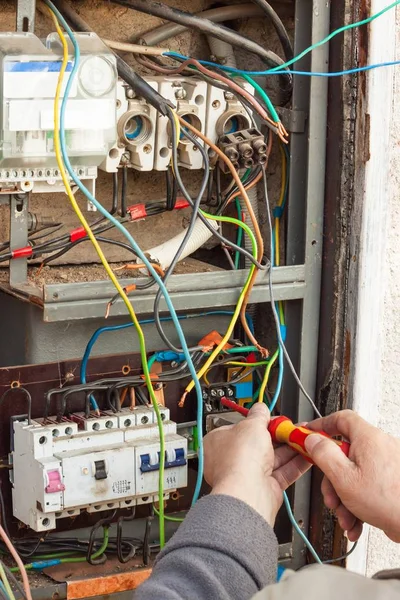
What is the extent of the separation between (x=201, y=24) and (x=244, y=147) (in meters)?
0.24

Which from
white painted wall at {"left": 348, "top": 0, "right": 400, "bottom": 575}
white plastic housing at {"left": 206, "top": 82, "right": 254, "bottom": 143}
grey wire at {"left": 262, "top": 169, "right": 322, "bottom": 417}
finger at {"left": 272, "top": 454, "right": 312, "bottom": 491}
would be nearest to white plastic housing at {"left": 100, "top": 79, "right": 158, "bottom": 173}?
white plastic housing at {"left": 206, "top": 82, "right": 254, "bottom": 143}

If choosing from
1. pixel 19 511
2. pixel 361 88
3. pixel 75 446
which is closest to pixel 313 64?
pixel 361 88

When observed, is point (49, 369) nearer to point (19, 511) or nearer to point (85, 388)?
point (85, 388)

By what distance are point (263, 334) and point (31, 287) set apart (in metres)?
0.58

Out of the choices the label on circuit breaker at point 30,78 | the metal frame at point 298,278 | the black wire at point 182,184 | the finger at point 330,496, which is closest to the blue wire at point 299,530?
A: the metal frame at point 298,278

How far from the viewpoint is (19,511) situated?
1.82 metres

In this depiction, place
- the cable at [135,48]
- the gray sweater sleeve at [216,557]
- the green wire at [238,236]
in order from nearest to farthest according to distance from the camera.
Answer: the gray sweater sleeve at [216,557]
the cable at [135,48]
the green wire at [238,236]

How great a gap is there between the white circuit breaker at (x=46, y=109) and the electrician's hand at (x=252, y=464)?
0.54m

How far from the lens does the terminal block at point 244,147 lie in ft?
6.00

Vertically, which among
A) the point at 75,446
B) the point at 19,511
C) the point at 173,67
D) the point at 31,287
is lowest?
the point at 19,511

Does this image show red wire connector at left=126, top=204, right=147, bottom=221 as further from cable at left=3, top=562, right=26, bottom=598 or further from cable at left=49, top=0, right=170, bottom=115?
cable at left=3, top=562, right=26, bottom=598

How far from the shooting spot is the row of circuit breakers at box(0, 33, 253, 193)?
157cm

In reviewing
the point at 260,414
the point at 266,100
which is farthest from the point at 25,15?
the point at 260,414

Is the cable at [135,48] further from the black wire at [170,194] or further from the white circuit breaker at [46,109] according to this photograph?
the black wire at [170,194]
